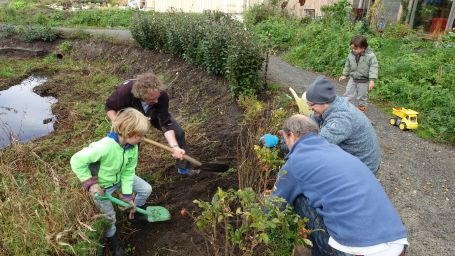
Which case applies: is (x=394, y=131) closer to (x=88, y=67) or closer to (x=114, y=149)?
(x=114, y=149)

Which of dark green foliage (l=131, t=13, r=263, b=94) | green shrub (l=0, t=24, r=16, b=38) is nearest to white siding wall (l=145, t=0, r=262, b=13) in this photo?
dark green foliage (l=131, t=13, r=263, b=94)

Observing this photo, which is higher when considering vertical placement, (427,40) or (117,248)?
(427,40)

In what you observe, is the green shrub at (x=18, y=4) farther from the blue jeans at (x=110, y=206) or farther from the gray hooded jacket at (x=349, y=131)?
the gray hooded jacket at (x=349, y=131)

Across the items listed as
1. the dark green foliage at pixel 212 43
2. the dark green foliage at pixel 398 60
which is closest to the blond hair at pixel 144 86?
the dark green foliage at pixel 212 43

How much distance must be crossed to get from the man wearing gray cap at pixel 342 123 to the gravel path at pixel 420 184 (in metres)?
1.14

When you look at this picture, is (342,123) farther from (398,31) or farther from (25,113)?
(398,31)

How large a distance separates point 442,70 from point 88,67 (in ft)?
32.7

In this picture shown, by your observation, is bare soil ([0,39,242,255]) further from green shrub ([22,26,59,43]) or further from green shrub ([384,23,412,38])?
green shrub ([384,23,412,38])

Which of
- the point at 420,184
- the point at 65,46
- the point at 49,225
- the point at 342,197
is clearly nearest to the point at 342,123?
the point at 342,197

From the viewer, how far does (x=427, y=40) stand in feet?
32.5

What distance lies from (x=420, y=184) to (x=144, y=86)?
3.62 meters

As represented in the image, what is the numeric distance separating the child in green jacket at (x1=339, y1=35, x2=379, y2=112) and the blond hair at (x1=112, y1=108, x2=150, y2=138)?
4009 mm

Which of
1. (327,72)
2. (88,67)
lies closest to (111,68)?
(88,67)

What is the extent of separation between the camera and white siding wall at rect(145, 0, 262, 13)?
16952mm
